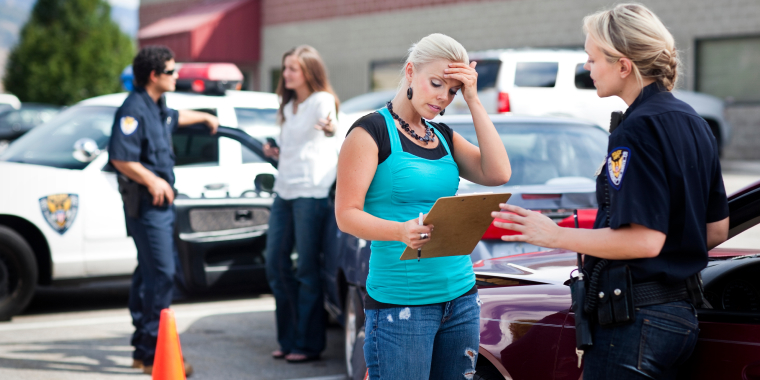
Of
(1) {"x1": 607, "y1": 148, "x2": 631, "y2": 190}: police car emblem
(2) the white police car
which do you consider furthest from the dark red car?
(2) the white police car

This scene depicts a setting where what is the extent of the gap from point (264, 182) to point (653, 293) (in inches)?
160

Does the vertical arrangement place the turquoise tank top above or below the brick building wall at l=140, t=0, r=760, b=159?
below

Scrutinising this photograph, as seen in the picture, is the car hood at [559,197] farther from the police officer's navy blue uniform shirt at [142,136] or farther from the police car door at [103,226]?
the police car door at [103,226]

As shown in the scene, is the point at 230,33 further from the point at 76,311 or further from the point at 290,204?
the point at 290,204

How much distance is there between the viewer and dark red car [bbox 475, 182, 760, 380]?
238cm

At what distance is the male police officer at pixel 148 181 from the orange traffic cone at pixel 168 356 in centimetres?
106

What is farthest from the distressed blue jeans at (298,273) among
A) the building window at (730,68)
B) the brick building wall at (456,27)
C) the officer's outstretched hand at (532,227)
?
the building window at (730,68)

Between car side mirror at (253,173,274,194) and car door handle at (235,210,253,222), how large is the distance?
17.3 inches

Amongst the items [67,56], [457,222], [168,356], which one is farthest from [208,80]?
[67,56]

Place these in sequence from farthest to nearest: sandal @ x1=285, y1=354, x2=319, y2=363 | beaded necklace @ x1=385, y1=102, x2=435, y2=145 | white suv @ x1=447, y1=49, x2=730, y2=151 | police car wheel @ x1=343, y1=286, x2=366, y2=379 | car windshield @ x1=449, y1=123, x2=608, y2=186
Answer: white suv @ x1=447, y1=49, x2=730, y2=151 → sandal @ x1=285, y1=354, x2=319, y2=363 → car windshield @ x1=449, y1=123, x2=608, y2=186 → police car wheel @ x1=343, y1=286, x2=366, y2=379 → beaded necklace @ x1=385, y1=102, x2=435, y2=145

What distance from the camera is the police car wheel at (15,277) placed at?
250 inches

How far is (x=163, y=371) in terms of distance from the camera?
152 inches

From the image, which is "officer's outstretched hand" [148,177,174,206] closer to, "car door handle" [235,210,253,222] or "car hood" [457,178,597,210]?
Result: "car door handle" [235,210,253,222]

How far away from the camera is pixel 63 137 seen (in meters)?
6.87
